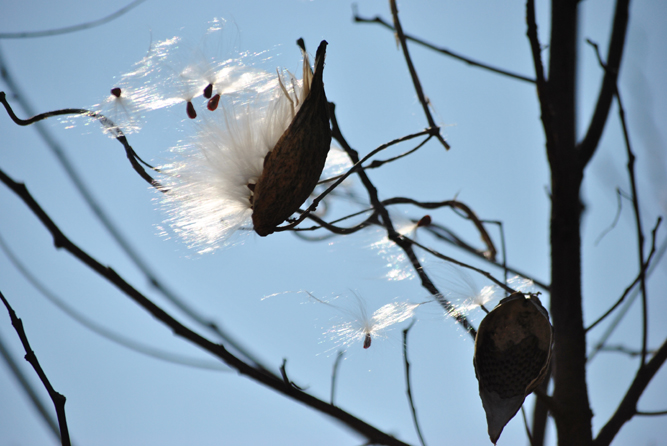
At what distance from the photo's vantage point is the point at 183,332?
422mm

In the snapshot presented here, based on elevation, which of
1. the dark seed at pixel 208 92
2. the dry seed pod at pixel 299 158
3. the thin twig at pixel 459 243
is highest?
the dark seed at pixel 208 92

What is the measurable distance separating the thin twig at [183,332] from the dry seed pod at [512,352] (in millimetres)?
124

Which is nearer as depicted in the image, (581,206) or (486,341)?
(486,341)

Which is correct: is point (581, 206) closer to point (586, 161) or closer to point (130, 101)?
point (586, 161)

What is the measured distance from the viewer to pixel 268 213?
1.78 feet

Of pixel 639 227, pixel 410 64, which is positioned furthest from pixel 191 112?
pixel 639 227

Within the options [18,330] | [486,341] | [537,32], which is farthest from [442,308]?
[18,330]

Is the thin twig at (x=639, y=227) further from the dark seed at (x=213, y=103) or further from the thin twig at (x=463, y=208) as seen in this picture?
the dark seed at (x=213, y=103)

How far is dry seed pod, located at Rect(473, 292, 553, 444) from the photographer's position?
0.55 meters

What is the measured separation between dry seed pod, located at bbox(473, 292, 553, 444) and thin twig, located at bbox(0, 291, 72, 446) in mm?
406

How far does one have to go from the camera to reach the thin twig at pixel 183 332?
0.36 meters

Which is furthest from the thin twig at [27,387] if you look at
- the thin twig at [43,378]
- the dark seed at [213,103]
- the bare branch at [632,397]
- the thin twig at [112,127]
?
the bare branch at [632,397]

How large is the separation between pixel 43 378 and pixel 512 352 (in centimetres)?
46

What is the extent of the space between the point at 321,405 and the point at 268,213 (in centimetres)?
20
